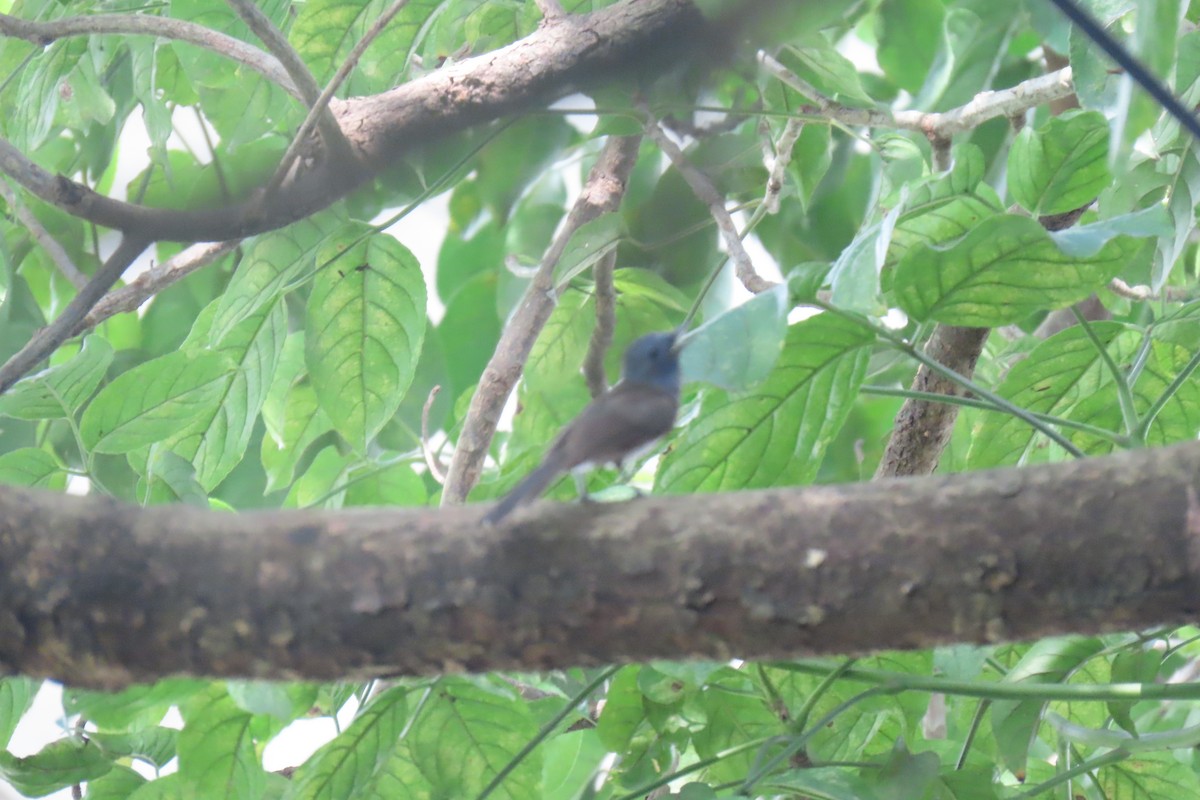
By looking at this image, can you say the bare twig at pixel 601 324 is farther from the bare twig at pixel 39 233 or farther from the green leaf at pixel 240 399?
the bare twig at pixel 39 233

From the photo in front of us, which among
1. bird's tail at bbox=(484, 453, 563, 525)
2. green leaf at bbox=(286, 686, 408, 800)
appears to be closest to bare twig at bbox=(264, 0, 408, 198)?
bird's tail at bbox=(484, 453, 563, 525)

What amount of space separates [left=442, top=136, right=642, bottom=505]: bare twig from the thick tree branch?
258 mm

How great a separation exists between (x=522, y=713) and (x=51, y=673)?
64cm

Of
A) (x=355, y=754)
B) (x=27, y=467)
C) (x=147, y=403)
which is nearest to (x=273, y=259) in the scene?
(x=147, y=403)

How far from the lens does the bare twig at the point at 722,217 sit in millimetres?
1461

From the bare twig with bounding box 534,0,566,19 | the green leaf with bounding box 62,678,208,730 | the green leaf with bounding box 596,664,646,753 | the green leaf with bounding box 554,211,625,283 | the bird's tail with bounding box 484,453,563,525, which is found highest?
the bare twig with bounding box 534,0,566,19

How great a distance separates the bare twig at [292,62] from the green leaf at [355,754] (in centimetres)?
65

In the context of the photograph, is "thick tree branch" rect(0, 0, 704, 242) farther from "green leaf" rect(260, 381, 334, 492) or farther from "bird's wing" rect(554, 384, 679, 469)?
"green leaf" rect(260, 381, 334, 492)

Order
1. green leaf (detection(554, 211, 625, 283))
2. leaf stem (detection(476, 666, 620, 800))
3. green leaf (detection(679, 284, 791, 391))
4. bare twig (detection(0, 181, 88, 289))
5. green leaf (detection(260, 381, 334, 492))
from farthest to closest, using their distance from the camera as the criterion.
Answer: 1. green leaf (detection(260, 381, 334, 492))
2. bare twig (detection(0, 181, 88, 289))
3. green leaf (detection(554, 211, 625, 283))
4. leaf stem (detection(476, 666, 620, 800))
5. green leaf (detection(679, 284, 791, 391))

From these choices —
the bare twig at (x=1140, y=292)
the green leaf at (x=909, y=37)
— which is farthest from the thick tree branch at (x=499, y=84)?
the green leaf at (x=909, y=37)

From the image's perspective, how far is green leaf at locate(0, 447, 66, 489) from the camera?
1.40m

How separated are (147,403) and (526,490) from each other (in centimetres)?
65

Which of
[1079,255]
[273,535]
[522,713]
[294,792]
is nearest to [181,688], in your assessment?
[294,792]

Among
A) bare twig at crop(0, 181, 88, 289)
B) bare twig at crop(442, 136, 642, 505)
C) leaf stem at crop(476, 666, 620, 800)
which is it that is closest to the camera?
leaf stem at crop(476, 666, 620, 800)
